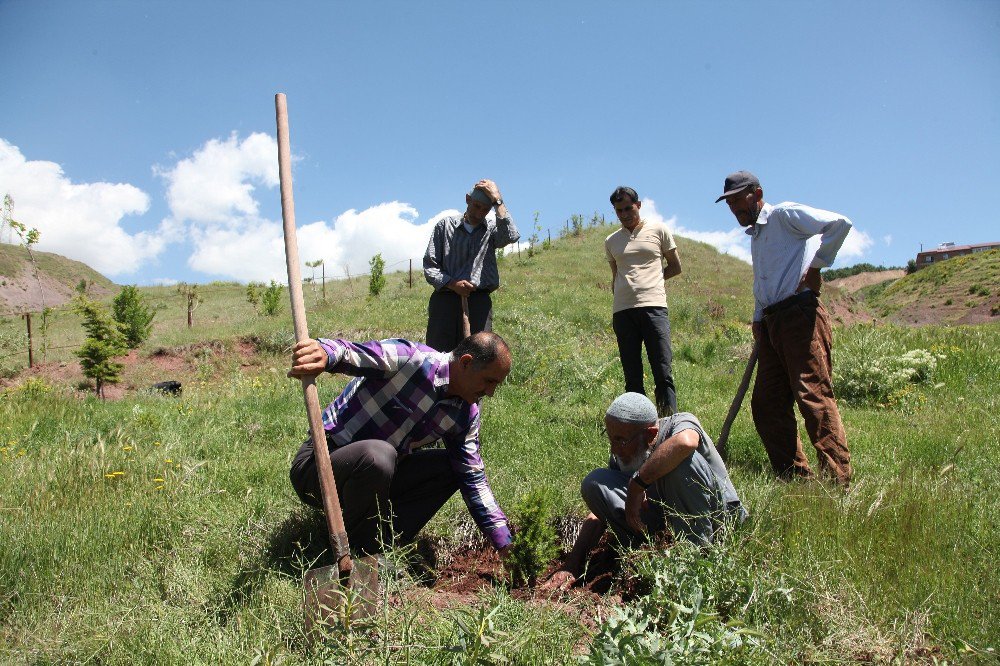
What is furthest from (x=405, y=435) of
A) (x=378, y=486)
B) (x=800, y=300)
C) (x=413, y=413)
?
(x=800, y=300)

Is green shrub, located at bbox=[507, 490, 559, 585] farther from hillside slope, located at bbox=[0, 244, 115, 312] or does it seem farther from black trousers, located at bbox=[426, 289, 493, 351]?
hillside slope, located at bbox=[0, 244, 115, 312]

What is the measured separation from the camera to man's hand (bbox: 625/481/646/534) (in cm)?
260

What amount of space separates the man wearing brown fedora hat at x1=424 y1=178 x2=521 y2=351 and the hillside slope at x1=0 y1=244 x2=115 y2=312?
34.2 meters

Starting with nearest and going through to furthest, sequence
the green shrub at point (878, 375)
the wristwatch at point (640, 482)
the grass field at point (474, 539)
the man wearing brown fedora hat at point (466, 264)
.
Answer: the grass field at point (474, 539) < the wristwatch at point (640, 482) < the man wearing brown fedora hat at point (466, 264) < the green shrub at point (878, 375)

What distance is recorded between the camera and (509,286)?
19.5 meters

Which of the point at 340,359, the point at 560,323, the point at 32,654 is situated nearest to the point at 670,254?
the point at 340,359

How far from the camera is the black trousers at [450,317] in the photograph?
15.3 feet

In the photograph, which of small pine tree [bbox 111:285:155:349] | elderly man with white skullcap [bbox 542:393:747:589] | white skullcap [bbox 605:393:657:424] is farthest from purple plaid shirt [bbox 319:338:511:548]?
small pine tree [bbox 111:285:155:349]

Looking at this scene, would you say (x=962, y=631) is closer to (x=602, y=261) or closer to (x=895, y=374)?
(x=895, y=374)

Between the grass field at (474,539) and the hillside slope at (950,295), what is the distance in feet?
64.7

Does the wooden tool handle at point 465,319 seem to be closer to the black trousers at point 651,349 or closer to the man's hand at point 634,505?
the black trousers at point 651,349

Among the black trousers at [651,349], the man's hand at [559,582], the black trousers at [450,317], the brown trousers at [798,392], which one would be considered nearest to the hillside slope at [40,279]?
the black trousers at [450,317]

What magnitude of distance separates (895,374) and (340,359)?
6.14 meters

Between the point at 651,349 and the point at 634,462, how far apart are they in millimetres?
2107
